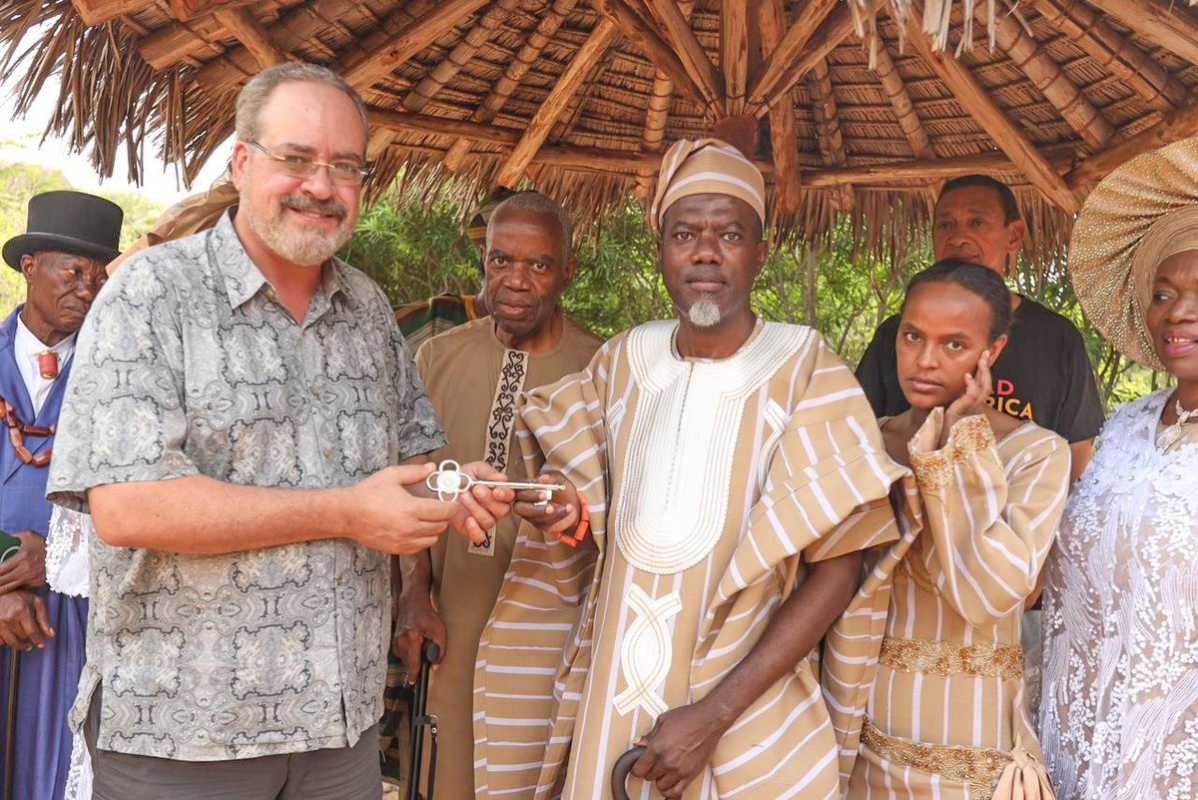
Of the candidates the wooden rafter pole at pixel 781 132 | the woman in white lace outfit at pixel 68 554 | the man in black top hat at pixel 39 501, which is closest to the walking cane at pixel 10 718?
the man in black top hat at pixel 39 501

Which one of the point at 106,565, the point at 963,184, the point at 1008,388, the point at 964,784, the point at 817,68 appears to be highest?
the point at 817,68

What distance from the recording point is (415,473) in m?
2.05

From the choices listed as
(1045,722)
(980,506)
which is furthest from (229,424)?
(1045,722)

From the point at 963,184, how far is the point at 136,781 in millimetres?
3255

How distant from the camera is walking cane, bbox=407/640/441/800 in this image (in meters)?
3.14

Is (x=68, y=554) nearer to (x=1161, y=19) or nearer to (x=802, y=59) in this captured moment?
(x=802, y=59)

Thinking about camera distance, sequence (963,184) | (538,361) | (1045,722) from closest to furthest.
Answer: (1045,722) → (538,361) → (963,184)

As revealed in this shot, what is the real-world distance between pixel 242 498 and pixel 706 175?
1407mm

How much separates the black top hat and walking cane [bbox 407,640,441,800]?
1819 millimetres

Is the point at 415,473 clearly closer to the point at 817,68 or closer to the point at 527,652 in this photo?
the point at 527,652

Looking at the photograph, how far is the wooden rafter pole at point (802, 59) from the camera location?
3.86m

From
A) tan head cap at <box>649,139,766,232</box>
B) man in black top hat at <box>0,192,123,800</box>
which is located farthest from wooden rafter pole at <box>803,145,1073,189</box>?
man in black top hat at <box>0,192,123,800</box>

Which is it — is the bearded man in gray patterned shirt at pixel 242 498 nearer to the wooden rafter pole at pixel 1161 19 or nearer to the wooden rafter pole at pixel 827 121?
the wooden rafter pole at pixel 1161 19

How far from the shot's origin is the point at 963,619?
2457 millimetres
